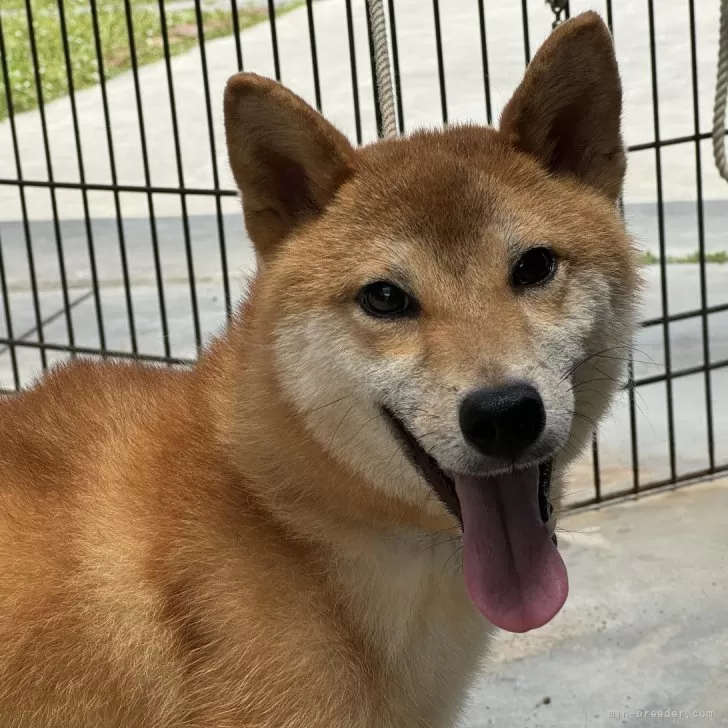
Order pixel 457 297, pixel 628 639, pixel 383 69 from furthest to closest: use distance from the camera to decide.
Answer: pixel 628 639 < pixel 383 69 < pixel 457 297

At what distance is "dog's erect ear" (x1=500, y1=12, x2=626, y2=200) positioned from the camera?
1.83m

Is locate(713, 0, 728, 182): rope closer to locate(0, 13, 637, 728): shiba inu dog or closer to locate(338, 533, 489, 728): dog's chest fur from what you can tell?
locate(0, 13, 637, 728): shiba inu dog

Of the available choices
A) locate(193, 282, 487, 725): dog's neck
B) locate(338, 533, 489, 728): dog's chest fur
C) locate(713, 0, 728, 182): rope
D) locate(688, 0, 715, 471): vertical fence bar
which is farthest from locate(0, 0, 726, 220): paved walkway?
locate(338, 533, 489, 728): dog's chest fur

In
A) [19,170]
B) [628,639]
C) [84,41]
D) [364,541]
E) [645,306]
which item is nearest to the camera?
[364,541]

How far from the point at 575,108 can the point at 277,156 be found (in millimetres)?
568

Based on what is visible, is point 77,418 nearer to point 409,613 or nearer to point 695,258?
point 409,613

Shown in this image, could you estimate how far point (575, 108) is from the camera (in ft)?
6.35

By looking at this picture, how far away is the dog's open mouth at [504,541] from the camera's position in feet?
5.73

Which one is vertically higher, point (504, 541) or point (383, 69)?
point (383, 69)

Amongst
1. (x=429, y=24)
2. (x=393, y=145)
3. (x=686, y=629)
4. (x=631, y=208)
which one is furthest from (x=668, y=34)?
(x=393, y=145)

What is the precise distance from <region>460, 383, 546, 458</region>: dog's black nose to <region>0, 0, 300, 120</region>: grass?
12.5 meters

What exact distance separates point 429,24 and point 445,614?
43.8 ft

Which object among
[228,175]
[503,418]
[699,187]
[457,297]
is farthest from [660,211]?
[228,175]

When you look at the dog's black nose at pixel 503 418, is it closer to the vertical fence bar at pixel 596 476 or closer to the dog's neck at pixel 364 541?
the dog's neck at pixel 364 541
